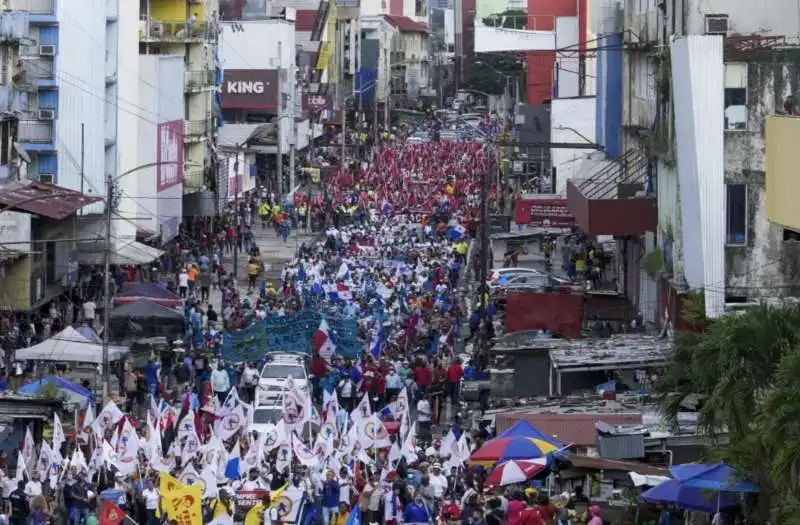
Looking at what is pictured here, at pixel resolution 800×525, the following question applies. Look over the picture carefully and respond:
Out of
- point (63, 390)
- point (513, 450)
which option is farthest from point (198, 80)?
point (513, 450)

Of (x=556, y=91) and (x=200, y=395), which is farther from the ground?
(x=556, y=91)

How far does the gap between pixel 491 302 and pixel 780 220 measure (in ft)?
108

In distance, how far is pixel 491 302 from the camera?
178 ft

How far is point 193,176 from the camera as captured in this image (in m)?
78.8

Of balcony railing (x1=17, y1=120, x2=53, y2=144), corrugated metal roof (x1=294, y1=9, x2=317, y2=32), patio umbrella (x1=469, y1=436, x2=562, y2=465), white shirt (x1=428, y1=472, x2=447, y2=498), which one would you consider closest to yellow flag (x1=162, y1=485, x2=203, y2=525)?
white shirt (x1=428, y1=472, x2=447, y2=498)

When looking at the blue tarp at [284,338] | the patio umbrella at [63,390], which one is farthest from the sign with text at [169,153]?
the patio umbrella at [63,390]

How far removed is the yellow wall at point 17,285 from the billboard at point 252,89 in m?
55.3

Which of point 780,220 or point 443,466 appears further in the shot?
point 443,466

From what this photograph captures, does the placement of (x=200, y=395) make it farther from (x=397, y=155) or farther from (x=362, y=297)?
(x=397, y=155)

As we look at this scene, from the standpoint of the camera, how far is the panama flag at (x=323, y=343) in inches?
1746

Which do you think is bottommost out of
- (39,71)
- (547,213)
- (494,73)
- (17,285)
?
(17,285)

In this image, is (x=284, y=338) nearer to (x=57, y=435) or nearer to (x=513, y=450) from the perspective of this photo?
(x=57, y=435)

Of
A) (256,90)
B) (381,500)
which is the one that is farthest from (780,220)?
(256,90)

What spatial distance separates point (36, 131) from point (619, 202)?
700 inches
